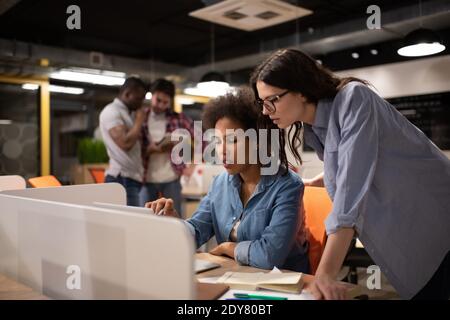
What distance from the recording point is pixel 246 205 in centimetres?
162

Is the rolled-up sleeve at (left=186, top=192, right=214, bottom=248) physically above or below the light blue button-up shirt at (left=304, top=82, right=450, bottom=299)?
below

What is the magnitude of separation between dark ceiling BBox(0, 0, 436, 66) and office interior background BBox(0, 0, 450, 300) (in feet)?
0.05

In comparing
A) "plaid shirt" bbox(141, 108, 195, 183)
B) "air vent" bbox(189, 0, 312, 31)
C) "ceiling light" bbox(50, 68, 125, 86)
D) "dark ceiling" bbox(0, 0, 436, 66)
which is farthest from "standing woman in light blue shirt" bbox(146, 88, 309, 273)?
"ceiling light" bbox(50, 68, 125, 86)

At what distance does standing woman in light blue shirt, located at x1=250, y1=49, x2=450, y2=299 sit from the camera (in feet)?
3.82

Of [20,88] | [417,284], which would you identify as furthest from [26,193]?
[20,88]

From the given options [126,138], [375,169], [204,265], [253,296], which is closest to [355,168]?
[375,169]

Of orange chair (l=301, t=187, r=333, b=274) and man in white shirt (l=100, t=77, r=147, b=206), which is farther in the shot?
man in white shirt (l=100, t=77, r=147, b=206)

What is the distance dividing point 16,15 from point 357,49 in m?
4.86

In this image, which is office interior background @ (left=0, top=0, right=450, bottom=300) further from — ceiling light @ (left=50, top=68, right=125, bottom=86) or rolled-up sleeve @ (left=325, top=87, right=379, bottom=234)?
rolled-up sleeve @ (left=325, top=87, right=379, bottom=234)

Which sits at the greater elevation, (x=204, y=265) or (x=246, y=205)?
(x=246, y=205)

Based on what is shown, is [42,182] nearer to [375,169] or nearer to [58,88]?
[375,169]

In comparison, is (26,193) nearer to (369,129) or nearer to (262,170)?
(262,170)

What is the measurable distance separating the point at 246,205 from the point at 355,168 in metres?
0.55

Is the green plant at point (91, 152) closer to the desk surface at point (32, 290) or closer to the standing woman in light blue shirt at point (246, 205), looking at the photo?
the standing woman in light blue shirt at point (246, 205)
